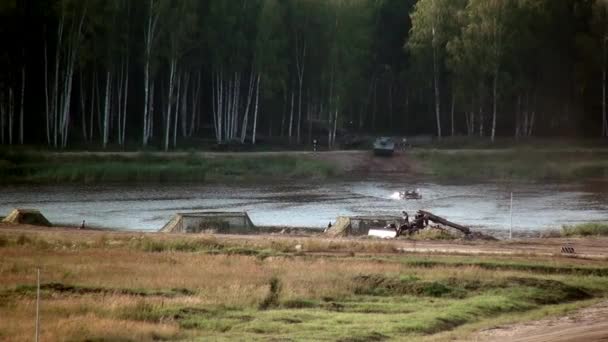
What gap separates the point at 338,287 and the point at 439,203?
35725mm

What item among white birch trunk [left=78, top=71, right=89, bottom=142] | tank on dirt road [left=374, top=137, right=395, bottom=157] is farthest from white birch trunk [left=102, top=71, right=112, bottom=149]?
tank on dirt road [left=374, top=137, right=395, bottom=157]

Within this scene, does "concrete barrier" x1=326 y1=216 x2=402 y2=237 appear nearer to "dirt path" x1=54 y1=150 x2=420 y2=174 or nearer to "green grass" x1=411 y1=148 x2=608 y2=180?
"dirt path" x1=54 y1=150 x2=420 y2=174

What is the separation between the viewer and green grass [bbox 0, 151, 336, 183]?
7012 centimetres

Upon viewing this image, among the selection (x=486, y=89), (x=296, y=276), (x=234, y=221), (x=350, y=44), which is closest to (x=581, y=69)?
(x=486, y=89)

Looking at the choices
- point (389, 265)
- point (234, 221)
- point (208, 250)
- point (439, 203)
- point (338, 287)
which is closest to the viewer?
point (338, 287)

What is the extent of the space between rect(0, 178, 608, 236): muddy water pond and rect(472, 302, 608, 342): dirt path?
23.2 meters

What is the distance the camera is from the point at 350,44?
9294cm

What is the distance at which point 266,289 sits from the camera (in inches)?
1112

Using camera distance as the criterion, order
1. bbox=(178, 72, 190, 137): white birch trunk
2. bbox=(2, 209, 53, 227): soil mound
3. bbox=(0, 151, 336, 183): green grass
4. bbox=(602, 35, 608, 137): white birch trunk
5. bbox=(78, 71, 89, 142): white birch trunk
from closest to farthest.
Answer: bbox=(2, 209, 53, 227): soil mound, bbox=(0, 151, 336, 183): green grass, bbox=(78, 71, 89, 142): white birch trunk, bbox=(178, 72, 190, 137): white birch trunk, bbox=(602, 35, 608, 137): white birch trunk

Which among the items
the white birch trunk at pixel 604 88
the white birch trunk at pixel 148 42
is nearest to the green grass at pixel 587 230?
the white birch trunk at pixel 148 42

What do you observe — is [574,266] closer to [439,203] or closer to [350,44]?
[439,203]

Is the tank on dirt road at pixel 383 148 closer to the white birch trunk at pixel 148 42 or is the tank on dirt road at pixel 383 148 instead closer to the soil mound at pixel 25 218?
the white birch trunk at pixel 148 42

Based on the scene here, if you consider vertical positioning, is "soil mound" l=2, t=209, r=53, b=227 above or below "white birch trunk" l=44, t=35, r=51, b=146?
below

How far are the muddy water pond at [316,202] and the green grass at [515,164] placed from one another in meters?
4.02
